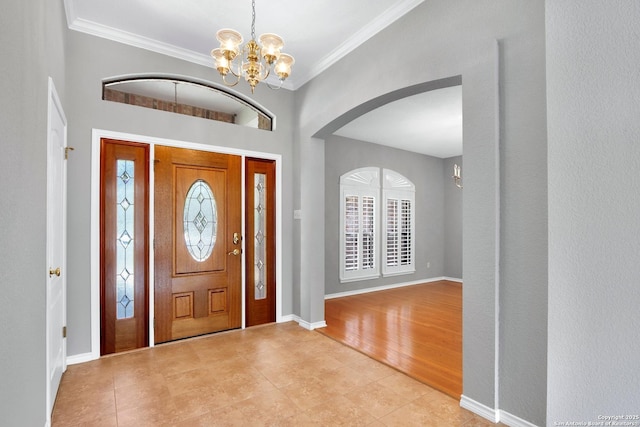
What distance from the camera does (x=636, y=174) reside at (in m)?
1.22

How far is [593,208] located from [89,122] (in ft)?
13.0

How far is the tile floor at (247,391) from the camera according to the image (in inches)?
83.6

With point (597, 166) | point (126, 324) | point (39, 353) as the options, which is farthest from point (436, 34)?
point (126, 324)

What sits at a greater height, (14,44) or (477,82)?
(477,82)

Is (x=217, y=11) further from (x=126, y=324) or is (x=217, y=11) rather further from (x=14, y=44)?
(x=126, y=324)

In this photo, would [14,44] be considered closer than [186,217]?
Yes

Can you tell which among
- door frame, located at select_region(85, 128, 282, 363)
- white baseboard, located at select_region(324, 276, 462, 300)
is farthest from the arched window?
white baseboard, located at select_region(324, 276, 462, 300)

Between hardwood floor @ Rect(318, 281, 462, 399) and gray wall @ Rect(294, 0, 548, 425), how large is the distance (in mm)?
583

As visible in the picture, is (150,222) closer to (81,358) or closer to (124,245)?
(124,245)

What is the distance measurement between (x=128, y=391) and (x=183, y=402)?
53 cm

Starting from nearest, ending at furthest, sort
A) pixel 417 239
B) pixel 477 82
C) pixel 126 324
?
pixel 477 82, pixel 126 324, pixel 417 239

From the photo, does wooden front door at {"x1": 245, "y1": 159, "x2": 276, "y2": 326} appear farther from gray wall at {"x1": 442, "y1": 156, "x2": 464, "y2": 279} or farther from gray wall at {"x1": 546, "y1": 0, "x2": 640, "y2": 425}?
gray wall at {"x1": 442, "y1": 156, "x2": 464, "y2": 279}

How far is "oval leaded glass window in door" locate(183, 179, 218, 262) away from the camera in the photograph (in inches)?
142

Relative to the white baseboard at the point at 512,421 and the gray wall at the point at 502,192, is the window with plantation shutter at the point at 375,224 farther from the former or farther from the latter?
the white baseboard at the point at 512,421
